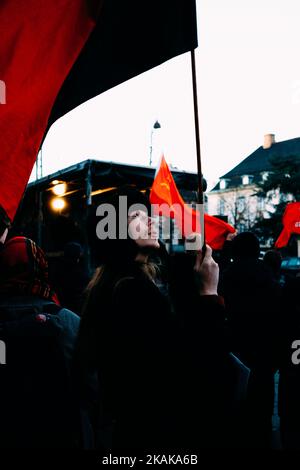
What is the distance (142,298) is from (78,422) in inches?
30.4

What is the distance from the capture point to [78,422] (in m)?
2.19

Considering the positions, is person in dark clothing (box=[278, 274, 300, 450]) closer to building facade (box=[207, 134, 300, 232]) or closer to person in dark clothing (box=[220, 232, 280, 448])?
person in dark clothing (box=[220, 232, 280, 448])

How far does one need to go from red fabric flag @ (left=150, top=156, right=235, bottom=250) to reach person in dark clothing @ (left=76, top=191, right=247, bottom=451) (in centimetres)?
460

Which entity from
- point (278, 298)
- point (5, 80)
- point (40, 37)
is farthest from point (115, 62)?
point (278, 298)

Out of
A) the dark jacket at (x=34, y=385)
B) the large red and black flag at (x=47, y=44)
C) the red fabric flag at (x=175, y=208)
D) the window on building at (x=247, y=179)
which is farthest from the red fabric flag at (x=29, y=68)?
the window on building at (x=247, y=179)

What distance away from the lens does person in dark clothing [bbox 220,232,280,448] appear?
432 cm

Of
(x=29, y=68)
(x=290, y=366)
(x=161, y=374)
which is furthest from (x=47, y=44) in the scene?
(x=290, y=366)

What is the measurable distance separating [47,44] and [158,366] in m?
1.42

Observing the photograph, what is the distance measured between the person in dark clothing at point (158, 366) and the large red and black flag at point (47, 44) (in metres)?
0.59

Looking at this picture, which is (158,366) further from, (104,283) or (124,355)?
(104,283)

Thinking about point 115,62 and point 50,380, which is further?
point 115,62

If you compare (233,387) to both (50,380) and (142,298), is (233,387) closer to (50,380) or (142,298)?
(142,298)

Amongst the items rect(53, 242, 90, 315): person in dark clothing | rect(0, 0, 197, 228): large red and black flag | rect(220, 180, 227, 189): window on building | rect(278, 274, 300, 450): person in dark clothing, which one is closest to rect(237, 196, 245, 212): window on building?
rect(220, 180, 227, 189): window on building

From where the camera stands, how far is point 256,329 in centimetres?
435
